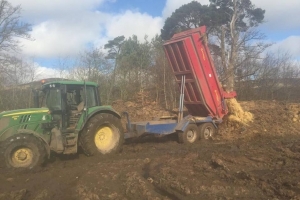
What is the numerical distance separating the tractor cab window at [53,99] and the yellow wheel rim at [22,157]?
1369 mm

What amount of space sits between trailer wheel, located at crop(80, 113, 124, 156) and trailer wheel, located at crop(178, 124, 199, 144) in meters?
2.26

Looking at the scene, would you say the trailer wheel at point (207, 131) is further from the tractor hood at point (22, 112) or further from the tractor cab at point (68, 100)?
the tractor hood at point (22, 112)

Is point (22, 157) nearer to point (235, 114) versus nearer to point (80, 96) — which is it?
point (80, 96)

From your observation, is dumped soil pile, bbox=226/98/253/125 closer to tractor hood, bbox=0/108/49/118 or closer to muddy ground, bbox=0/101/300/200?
muddy ground, bbox=0/101/300/200

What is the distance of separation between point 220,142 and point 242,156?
10.3 feet

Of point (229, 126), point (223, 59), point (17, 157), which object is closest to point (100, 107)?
point (17, 157)

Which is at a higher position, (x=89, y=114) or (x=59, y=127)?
(x=89, y=114)

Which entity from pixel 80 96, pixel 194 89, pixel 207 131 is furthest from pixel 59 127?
pixel 207 131

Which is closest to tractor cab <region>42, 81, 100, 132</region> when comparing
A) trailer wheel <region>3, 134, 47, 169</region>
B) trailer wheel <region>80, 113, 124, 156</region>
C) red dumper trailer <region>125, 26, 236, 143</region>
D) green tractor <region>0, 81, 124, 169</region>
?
green tractor <region>0, 81, 124, 169</region>

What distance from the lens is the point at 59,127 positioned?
791 cm

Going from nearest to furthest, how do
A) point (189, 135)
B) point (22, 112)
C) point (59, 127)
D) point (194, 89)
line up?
point (22, 112)
point (59, 127)
point (189, 135)
point (194, 89)

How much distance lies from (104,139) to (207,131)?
3958 mm

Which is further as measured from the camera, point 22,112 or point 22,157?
point 22,112

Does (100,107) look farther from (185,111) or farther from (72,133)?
(185,111)
